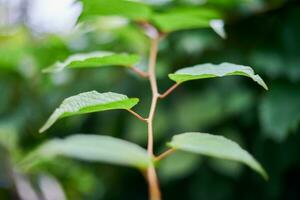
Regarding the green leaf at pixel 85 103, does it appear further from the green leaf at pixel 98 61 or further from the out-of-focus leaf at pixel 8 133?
the out-of-focus leaf at pixel 8 133

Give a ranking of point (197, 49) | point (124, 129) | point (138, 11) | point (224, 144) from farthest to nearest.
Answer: point (124, 129)
point (197, 49)
point (138, 11)
point (224, 144)

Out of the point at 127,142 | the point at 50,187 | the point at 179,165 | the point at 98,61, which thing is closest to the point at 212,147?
the point at 127,142

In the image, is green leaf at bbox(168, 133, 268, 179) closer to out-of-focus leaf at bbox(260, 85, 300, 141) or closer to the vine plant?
the vine plant

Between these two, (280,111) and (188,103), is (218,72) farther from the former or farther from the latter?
(188,103)

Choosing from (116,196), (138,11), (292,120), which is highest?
(138,11)

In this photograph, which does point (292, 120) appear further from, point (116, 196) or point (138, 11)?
point (116, 196)

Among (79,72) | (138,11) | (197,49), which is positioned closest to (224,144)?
(138,11)

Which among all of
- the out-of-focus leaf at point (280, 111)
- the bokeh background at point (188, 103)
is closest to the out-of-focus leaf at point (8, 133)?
the bokeh background at point (188, 103)
